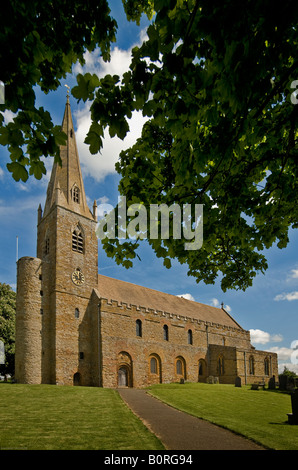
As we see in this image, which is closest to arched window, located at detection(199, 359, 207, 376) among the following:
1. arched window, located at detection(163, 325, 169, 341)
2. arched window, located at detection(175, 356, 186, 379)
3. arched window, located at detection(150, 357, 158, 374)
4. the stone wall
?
arched window, located at detection(175, 356, 186, 379)

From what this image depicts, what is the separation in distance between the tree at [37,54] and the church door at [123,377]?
27.1m

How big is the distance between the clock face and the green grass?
1437 cm

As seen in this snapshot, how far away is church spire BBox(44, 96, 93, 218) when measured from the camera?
99.9 ft

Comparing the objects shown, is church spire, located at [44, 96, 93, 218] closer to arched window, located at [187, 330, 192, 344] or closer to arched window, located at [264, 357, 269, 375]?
arched window, located at [187, 330, 192, 344]

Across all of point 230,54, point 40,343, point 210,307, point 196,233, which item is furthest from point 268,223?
point 210,307

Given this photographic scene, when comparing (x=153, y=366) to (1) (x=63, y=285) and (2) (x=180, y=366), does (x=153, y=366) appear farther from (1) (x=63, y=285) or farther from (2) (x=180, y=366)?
(1) (x=63, y=285)

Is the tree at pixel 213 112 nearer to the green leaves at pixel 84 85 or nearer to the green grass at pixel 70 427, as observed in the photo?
the green leaves at pixel 84 85

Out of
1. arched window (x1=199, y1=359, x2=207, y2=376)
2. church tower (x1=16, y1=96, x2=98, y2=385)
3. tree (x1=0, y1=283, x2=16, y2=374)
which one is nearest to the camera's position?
church tower (x1=16, y1=96, x2=98, y2=385)

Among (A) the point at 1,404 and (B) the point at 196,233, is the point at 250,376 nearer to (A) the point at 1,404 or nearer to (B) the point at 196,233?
(A) the point at 1,404

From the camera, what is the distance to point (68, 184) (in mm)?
31625

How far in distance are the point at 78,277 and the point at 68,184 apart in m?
9.04
